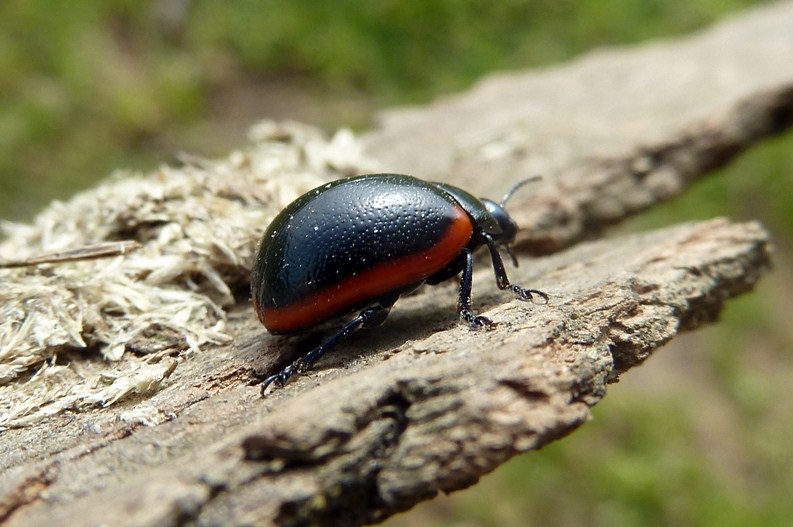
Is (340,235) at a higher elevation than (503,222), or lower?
higher

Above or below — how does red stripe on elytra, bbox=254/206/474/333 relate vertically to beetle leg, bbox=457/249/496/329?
above

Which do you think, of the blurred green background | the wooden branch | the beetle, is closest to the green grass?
the blurred green background

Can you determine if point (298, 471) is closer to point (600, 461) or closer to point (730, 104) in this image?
point (730, 104)

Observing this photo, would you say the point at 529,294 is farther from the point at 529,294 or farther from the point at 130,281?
the point at 130,281

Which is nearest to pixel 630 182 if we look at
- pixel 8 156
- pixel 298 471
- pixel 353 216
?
pixel 353 216

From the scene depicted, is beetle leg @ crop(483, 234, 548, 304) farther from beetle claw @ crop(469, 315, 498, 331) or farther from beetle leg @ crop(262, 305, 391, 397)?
beetle leg @ crop(262, 305, 391, 397)

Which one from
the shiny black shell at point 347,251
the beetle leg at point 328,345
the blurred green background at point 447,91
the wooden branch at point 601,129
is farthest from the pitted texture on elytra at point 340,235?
the blurred green background at point 447,91

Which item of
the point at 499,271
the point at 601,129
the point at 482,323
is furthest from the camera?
the point at 601,129

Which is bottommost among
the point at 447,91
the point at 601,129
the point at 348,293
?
the point at 348,293

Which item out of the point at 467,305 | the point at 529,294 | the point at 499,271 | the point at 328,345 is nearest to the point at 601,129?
the point at 499,271
